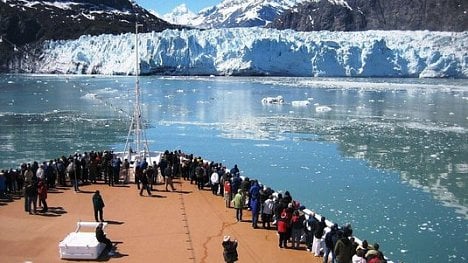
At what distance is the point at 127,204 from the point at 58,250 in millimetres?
3544

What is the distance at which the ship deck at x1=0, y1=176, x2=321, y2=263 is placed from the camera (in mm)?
10672

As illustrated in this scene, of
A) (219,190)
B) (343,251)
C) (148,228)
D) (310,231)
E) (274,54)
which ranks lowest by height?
(148,228)

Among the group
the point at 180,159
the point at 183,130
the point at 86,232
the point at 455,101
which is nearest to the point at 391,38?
the point at 455,101

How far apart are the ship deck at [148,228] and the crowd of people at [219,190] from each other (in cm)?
30

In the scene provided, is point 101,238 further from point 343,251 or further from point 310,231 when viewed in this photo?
point 343,251

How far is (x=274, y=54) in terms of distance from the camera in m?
87.0

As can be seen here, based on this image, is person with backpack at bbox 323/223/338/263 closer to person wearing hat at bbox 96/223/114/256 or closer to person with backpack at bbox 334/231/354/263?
person with backpack at bbox 334/231/354/263

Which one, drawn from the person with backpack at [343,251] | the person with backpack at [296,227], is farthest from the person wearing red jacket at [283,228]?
the person with backpack at [343,251]

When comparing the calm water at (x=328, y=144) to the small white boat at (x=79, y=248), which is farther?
the calm water at (x=328, y=144)

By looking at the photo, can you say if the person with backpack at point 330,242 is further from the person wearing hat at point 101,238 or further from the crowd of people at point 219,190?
the person wearing hat at point 101,238

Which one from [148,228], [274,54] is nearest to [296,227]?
[148,228]

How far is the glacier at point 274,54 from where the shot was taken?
8519 cm

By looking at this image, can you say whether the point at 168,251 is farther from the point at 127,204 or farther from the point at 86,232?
the point at 127,204

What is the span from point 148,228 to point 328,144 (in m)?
16.7
